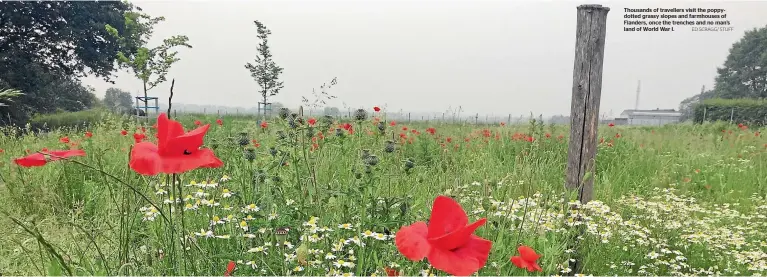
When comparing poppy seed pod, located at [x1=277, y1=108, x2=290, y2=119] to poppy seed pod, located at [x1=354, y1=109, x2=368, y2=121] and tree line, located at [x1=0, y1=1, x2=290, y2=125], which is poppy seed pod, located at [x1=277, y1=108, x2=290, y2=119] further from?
tree line, located at [x1=0, y1=1, x2=290, y2=125]

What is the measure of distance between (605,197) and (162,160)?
4.74 metres

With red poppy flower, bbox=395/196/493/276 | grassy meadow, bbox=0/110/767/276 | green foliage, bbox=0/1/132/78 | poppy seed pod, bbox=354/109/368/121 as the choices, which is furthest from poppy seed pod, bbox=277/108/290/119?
green foliage, bbox=0/1/132/78

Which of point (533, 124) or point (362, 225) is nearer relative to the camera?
point (362, 225)

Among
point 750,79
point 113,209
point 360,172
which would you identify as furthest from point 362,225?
point 750,79

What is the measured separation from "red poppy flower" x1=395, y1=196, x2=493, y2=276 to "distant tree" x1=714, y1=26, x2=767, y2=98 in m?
38.3

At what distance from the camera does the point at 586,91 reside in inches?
149

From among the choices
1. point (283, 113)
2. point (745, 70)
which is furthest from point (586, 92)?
point (745, 70)

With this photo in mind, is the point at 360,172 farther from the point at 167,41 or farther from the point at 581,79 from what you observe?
the point at 167,41

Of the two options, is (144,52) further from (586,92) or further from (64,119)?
(586,92)

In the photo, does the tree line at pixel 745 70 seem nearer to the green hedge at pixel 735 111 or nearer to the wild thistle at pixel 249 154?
the green hedge at pixel 735 111

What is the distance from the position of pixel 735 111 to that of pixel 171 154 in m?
25.7

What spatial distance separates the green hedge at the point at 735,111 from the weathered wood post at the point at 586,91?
20356 millimetres

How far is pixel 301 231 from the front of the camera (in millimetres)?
2320

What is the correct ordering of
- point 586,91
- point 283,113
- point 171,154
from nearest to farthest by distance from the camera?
point 171,154, point 283,113, point 586,91
